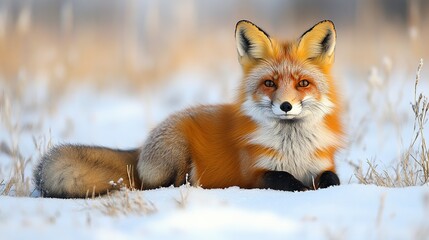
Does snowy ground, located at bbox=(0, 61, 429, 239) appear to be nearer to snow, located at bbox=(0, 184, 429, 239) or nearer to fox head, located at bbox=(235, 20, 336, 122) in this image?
snow, located at bbox=(0, 184, 429, 239)

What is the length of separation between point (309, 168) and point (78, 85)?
21.0 ft

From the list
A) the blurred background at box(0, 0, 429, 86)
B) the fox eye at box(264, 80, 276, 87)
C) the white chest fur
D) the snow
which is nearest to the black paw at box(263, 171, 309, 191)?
the white chest fur

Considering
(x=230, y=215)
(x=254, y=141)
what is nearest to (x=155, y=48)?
(x=254, y=141)

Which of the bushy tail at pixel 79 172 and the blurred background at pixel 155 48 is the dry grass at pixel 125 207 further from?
the blurred background at pixel 155 48

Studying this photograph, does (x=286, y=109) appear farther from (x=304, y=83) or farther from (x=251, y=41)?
(x=251, y=41)

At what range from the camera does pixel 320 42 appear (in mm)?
3750

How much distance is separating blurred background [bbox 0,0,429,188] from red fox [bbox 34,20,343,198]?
0.87 metres

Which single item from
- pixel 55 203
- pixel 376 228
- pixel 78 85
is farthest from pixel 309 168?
pixel 78 85

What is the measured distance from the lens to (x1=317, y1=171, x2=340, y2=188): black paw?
3451 mm

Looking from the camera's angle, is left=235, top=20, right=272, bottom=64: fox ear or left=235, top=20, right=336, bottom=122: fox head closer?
left=235, top=20, right=336, bottom=122: fox head

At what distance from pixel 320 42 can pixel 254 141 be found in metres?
0.74

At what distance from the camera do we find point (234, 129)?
3768 mm

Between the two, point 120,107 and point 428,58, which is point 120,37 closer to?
point 120,107

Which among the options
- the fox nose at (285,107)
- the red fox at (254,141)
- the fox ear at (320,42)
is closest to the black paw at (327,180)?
the red fox at (254,141)
